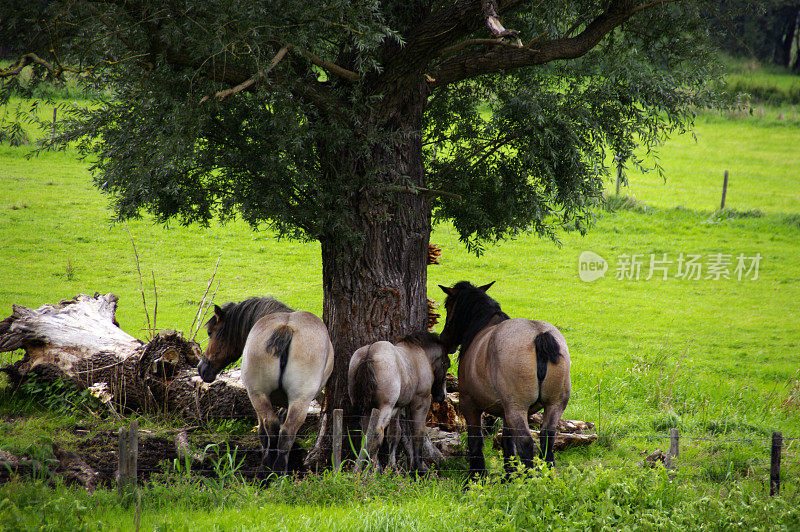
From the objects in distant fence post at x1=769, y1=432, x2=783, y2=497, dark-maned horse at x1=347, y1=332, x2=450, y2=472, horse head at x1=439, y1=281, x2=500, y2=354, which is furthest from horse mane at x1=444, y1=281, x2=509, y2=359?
distant fence post at x1=769, y1=432, x2=783, y2=497

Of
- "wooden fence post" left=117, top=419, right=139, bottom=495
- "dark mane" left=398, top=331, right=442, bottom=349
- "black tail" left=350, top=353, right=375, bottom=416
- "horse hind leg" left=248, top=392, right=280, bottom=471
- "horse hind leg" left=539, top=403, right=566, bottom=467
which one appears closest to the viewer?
"wooden fence post" left=117, top=419, right=139, bottom=495

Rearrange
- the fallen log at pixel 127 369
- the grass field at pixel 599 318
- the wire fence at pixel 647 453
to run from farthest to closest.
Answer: the fallen log at pixel 127 369 < the wire fence at pixel 647 453 < the grass field at pixel 599 318

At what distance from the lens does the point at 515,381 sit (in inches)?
284

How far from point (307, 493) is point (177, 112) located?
13.3ft

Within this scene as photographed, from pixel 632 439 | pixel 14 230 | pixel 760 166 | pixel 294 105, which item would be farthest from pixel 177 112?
pixel 760 166

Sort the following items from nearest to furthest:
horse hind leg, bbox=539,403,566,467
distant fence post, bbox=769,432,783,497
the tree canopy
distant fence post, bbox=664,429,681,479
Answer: the tree canopy
distant fence post, bbox=769,432,783,497
distant fence post, bbox=664,429,681,479
horse hind leg, bbox=539,403,566,467

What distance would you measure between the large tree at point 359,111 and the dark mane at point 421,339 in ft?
1.18

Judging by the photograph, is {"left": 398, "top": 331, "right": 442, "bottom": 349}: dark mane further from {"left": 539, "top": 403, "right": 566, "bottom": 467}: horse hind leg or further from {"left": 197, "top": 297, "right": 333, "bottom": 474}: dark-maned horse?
{"left": 539, "top": 403, "right": 566, "bottom": 467}: horse hind leg

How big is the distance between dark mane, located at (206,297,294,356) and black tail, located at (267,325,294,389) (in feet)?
4.27

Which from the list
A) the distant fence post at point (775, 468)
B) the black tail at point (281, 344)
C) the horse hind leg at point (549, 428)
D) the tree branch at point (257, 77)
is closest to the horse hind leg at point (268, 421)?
the black tail at point (281, 344)

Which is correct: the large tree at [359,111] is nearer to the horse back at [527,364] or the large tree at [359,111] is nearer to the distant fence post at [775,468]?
the horse back at [527,364]

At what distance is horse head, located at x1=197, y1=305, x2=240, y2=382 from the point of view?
8.77m

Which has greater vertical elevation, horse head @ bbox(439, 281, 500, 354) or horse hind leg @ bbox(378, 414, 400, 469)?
horse head @ bbox(439, 281, 500, 354)

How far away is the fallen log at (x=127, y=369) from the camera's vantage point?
955 cm
